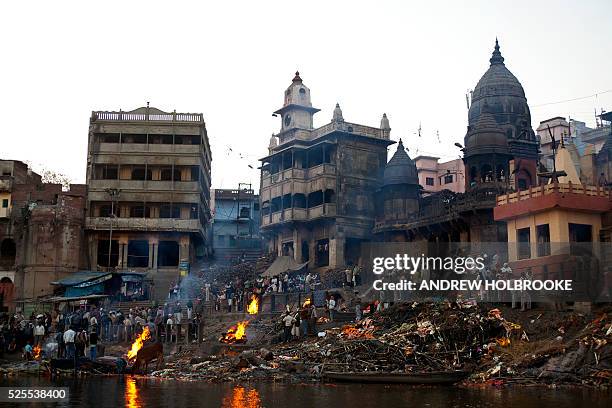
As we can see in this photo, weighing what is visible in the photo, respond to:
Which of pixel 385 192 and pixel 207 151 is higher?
pixel 207 151

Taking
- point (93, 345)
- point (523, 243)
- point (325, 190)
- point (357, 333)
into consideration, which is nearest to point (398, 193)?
point (325, 190)

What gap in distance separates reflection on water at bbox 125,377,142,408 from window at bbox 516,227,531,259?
16.3m

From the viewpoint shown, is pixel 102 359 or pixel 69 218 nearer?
pixel 102 359

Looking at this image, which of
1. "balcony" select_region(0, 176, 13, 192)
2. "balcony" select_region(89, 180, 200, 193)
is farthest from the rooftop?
"balcony" select_region(0, 176, 13, 192)

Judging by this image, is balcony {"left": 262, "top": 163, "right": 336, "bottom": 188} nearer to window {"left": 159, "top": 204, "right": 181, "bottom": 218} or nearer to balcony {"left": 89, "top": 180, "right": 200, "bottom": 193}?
balcony {"left": 89, "top": 180, "right": 200, "bottom": 193}

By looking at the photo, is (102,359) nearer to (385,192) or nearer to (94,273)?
(94,273)

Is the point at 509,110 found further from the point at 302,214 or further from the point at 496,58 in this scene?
the point at 302,214

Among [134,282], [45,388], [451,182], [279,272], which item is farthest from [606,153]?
[45,388]

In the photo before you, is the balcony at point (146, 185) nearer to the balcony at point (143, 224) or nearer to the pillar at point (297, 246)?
the balcony at point (143, 224)

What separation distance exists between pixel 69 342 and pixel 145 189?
27.2m

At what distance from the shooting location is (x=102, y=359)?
1051 inches

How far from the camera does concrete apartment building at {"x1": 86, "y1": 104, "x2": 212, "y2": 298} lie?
5212 cm

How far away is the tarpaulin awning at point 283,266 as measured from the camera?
46.5 meters

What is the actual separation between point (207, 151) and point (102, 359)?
117 feet
